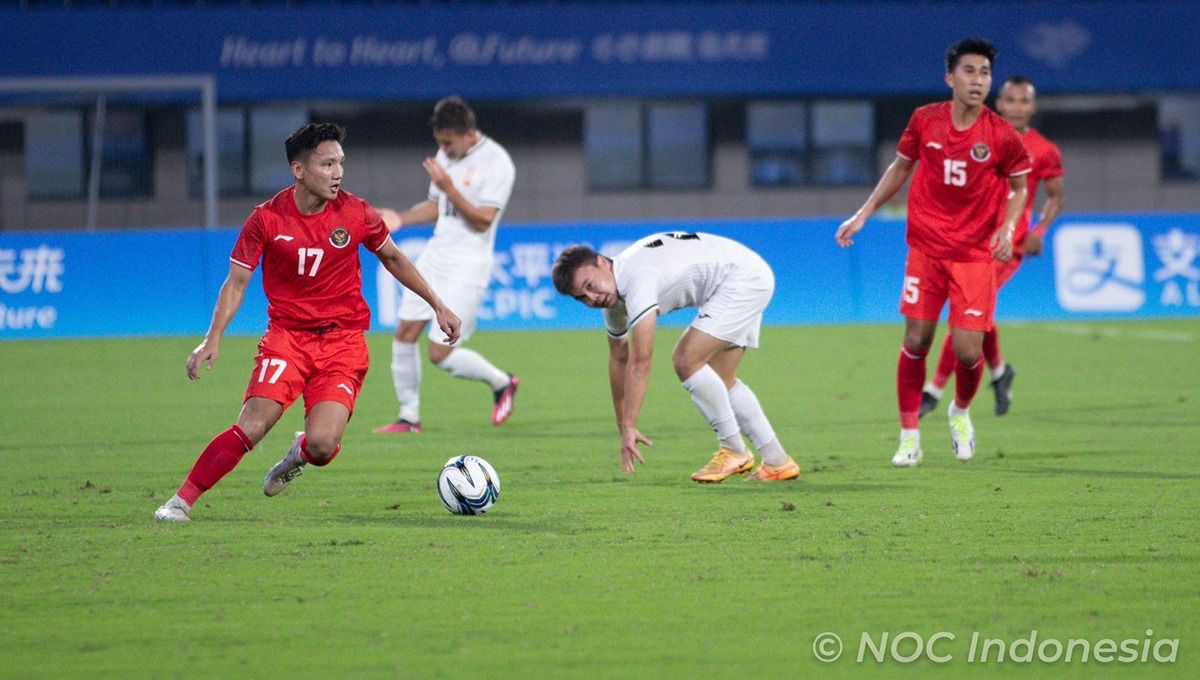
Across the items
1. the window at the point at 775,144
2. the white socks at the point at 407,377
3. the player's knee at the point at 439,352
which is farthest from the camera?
the window at the point at 775,144

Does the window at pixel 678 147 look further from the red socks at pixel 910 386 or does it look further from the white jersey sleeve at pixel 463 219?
the red socks at pixel 910 386

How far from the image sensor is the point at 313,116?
30672 millimetres

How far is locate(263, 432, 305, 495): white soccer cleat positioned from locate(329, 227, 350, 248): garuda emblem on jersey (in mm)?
868

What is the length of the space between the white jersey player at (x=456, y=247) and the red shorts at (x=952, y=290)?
329 centimetres

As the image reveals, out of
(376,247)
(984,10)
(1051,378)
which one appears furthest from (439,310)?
(984,10)

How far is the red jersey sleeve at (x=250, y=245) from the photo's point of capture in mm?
7168

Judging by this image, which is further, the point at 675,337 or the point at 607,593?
the point at 675,337

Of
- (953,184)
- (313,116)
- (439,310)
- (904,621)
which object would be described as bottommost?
(904,621)

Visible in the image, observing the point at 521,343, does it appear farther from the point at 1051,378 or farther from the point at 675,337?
the point at 1051,378

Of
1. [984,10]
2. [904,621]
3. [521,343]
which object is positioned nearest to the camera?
[904,621]

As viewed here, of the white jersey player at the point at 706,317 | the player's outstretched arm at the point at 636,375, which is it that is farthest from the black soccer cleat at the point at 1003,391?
the player's outstretched arm at the point at 636,375

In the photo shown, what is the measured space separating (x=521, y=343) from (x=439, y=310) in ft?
35.6

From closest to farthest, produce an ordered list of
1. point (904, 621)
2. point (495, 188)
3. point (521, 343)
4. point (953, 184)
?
point (904, 621), point (953, 184), point (495, 188), point (521, 343)

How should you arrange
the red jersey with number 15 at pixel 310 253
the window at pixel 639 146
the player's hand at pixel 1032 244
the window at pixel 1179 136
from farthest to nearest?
the window at pixel 1179 136, the window at pixel 639 146, the player's hand at pixel 1032 244, the red jersey with number 15 at pixel 310 253
